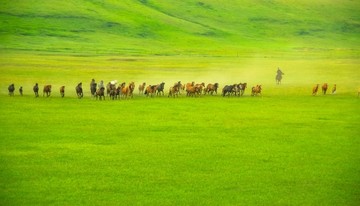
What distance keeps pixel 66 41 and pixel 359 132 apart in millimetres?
86749

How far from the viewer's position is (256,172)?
1380cm

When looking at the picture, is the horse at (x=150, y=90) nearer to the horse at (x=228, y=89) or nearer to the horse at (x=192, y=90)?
the horse at (x=192, y=90)

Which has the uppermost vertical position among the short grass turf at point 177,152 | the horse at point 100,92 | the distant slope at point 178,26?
the distant slope at point 178,26

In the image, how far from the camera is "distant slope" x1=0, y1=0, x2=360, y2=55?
101m

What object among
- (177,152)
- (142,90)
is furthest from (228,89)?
(177,152)

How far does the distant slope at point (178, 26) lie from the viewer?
101287mm

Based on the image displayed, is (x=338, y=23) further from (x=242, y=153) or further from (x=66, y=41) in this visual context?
(x=242, y=153)

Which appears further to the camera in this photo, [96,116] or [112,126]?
[96,116]

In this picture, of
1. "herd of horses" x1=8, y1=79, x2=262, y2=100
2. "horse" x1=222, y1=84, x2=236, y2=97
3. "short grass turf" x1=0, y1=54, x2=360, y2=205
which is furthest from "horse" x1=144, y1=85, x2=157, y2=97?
"horse" x1=222, y1=84, x2=236, y2=97

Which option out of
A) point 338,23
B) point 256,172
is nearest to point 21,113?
point 256,172

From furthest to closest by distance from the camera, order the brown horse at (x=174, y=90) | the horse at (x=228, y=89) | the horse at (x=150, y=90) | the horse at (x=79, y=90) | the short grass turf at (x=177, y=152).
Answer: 1. the horse at (x=228, y=89)
2. the brown horse at (x=174, y=90)
3. the horse at (x=150, y=90)
4. the horse at (x=79, y=90)
5. the short grass turf at (x=177, y=152)

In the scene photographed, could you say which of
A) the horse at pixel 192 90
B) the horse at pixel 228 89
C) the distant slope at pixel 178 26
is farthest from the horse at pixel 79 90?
the distant slope at pixel 178 26

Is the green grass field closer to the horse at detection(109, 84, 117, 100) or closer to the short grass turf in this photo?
the short grass turf

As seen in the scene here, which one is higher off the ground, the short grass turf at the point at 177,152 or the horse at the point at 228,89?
the horse at the point at 228,89
